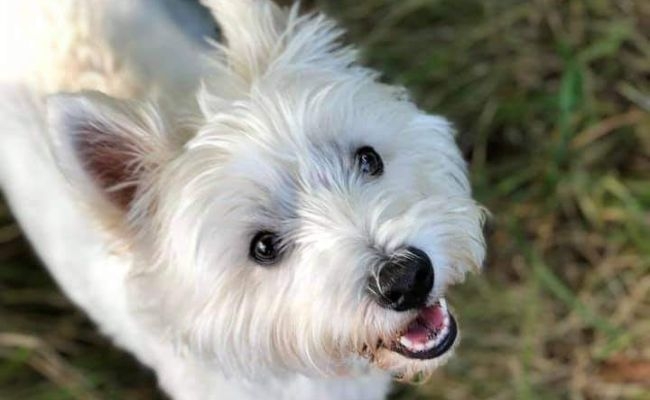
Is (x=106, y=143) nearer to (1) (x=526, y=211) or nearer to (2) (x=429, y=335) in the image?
(2) (x=429, y=335)

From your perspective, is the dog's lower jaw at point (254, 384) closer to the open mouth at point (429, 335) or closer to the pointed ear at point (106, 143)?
the open mouth at point (429, 335)

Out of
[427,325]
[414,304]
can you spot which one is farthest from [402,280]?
[427,325]

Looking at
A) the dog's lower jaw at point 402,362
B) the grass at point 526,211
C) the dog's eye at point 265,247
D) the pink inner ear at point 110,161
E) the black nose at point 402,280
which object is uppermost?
the pink inner ear at point 110,161

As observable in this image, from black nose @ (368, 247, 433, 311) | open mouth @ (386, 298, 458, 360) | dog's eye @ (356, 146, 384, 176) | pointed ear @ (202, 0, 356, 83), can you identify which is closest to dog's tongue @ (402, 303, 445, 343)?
open mouth @ (386, 298, 458, 360)

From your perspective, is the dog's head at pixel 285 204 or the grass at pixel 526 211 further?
the grass at pixel 526 211

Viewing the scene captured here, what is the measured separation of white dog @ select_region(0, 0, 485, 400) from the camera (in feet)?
4.93

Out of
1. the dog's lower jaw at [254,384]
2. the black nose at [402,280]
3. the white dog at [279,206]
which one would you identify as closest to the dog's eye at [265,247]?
the white dog at [279,206]

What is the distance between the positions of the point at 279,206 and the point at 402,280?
0.77 feet

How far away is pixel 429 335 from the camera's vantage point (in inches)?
64.1

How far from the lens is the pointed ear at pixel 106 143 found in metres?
1.52

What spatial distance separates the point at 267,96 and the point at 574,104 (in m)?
1.26

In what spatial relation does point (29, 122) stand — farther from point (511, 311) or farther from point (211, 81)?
point (511, 311)

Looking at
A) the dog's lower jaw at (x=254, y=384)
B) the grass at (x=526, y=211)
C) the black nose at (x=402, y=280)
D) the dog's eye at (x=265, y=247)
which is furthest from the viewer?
the grass at (x=526, y=211)

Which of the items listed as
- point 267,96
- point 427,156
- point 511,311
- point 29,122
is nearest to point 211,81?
point 267,96
